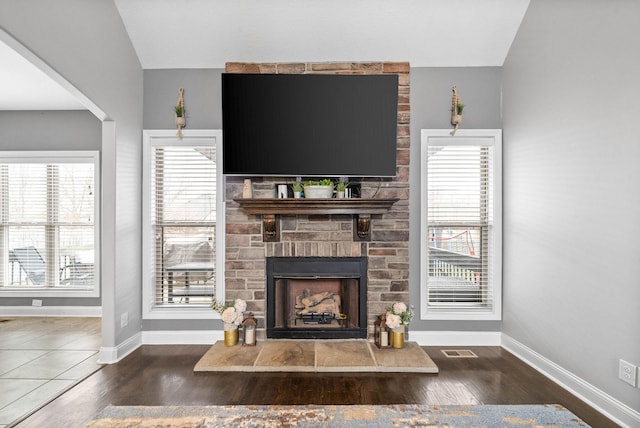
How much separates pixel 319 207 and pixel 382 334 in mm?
1283

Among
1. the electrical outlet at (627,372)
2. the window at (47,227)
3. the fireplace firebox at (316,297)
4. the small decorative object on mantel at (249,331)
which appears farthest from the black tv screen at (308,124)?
the window at (47,227)

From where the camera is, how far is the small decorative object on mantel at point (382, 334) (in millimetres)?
3502

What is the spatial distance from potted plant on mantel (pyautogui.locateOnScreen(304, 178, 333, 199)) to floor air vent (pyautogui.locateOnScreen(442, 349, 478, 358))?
5.92 feet

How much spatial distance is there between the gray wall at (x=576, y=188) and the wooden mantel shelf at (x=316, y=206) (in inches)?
48.3

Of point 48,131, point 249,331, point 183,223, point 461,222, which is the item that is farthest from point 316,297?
point 48,131

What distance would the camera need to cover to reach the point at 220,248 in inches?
152

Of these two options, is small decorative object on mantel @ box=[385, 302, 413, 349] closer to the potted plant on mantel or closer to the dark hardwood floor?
the dark hardwood floor

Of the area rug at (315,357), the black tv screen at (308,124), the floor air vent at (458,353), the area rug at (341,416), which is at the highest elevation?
the black tv screen at (308,124)

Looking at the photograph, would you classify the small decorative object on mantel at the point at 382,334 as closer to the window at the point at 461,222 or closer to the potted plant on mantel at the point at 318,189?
the window at the point at 461,222

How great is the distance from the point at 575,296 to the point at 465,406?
1.12 meters

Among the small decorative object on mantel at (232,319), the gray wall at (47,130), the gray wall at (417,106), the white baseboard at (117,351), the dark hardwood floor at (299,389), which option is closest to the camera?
the dark hardwood floor at (299,389)

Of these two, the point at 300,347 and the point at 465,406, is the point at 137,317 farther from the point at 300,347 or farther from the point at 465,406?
the point at 465,406

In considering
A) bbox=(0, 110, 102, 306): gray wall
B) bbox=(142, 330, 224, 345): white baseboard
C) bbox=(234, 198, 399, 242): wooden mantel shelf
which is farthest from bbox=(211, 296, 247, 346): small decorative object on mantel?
bbox=(0, 110, 102, 306): gray wall

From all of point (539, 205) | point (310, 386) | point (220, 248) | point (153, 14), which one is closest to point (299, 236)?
point (220, 248)
